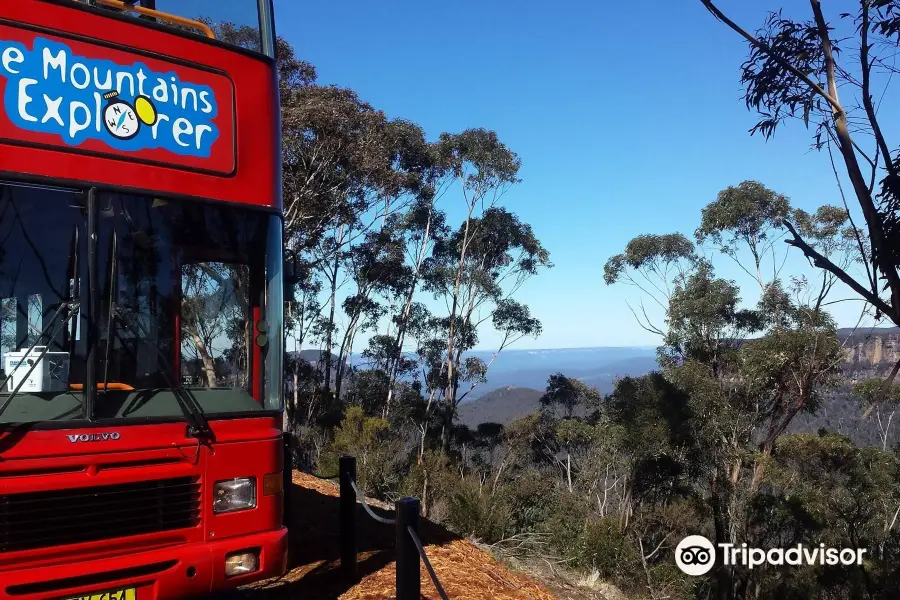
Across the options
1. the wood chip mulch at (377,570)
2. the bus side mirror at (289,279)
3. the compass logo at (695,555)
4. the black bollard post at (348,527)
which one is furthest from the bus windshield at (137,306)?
the compass logo at (695,555)

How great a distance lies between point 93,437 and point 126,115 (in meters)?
1.70

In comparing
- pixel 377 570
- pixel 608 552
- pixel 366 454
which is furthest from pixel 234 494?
pixel 366 454

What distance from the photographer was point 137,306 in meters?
3.81

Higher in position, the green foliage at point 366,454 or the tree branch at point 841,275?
the tree branch at point 841,275

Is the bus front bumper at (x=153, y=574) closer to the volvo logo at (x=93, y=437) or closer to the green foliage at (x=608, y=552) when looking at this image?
the volvo logo at (x=93, y=437)

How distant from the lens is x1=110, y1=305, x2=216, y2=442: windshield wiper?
3.83 meters

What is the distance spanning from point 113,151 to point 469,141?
2317 centimetres

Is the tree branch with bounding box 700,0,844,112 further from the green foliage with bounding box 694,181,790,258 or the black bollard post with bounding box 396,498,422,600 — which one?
the green foliage with bounding box 694,181,790,258

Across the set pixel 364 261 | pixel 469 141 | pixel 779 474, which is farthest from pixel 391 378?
pixel 779 474

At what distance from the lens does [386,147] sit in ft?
69.0

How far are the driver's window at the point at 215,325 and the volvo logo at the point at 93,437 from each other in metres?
0.48

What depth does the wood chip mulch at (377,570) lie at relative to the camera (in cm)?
522

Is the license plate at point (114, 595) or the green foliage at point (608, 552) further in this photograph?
the green foliage at point (608, 552)

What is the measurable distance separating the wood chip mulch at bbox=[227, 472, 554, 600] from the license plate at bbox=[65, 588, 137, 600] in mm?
1522
